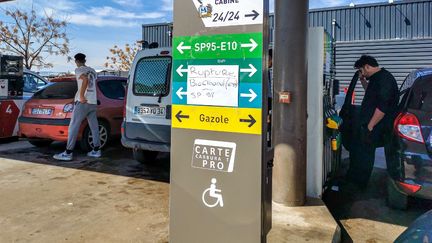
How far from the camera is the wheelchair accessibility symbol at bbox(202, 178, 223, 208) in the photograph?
8.45 feet

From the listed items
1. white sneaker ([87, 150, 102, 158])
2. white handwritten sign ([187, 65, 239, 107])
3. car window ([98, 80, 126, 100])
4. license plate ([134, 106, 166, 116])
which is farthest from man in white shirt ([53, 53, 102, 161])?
white handwritten sign ([187, 65, 239, 107])

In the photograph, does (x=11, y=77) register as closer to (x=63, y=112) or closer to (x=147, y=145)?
(x=63, y=112)

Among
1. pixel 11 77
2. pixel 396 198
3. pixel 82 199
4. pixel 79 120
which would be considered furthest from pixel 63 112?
pixel 396 198

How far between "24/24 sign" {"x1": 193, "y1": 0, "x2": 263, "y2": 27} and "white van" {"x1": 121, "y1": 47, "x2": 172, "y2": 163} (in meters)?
3.14

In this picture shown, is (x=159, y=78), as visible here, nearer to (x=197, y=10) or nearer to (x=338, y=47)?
(x=197, y=10)

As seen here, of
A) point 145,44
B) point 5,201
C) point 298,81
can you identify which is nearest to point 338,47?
point 145,44

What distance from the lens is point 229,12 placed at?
2.47 metres

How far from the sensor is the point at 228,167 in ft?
8.29

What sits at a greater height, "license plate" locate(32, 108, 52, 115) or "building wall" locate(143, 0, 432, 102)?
"building wall" locate(143, 0, 432, 102)

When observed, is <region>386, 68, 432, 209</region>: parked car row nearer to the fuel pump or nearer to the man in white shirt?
the man in white shirt

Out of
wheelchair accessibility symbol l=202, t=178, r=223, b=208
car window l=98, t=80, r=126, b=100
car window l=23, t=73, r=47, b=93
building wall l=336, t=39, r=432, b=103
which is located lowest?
wheelchair accessibility symbol l=202, t=178, r=223, b=208

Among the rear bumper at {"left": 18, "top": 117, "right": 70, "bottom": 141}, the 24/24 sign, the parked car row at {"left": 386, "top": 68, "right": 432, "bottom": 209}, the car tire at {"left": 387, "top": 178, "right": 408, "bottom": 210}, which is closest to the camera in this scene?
the 24/24 sign

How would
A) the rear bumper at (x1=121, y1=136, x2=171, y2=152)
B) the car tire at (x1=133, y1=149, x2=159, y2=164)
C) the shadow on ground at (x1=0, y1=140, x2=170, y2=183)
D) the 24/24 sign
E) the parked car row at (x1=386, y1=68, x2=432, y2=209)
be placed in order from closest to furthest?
the 24/24 sign, the parked car row at (x1=386, y1=68, x2=432, y2=209), the rear bumper at (x1=121, y1=136, x2=171, y2=152), the shadow on ground at (x1=0, y1=140, x2=170, y2=183), the car tire at (x1=133, y1=149, x2=159, y2=164)

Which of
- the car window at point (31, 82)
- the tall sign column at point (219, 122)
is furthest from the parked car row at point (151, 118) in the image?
the car window at point (31, 82)
